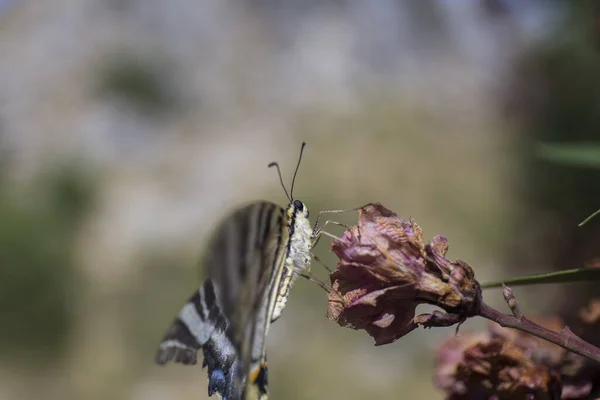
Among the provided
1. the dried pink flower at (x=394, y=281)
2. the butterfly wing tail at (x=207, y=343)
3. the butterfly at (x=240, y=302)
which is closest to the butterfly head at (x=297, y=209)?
the butterfly at (x=240, y=302)

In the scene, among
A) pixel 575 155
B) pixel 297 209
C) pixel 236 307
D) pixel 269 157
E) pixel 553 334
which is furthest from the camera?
pixel 269 157

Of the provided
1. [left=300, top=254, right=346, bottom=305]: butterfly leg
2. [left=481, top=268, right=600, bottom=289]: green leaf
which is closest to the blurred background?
[left=481, top=268, right=600, bottom=289]: green leaf

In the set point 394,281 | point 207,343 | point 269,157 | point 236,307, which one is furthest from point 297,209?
point 269,157

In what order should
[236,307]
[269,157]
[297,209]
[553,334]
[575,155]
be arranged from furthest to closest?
[269,157], [297,209], [575,155], [236,307], [553,334]

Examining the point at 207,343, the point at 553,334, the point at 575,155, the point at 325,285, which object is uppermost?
the point at 575,155

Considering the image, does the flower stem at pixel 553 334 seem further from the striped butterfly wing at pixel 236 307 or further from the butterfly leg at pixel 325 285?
the striped butterfly wing at pixel 236 307

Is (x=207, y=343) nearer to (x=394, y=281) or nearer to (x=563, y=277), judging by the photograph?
(x=394, y=281)

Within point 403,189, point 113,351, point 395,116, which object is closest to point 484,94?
point 395,116
